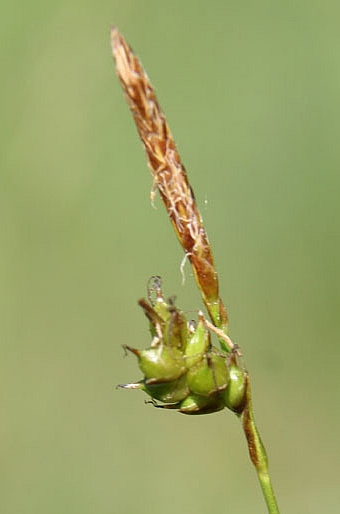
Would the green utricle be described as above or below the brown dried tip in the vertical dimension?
below

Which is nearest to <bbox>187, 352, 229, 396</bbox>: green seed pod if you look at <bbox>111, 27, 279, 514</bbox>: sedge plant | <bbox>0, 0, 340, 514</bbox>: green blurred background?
<bbox>111, 27, 279, 514</bbox>: sedge plant

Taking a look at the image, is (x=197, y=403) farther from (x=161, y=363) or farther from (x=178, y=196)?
(x=178, y=196)

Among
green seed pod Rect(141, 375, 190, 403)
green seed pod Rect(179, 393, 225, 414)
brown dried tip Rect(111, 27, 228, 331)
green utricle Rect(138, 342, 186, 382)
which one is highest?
brown dried tip Rect(111, 27, 228, 331)

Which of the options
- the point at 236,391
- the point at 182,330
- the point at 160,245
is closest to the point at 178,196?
the point at 182,330

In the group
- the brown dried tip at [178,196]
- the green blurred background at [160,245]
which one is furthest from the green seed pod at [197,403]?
the green blurred background at [160,245]

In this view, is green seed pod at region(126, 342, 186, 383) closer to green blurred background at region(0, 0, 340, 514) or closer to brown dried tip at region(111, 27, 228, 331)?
brown dried tip at region(111, 27, 228, 331)

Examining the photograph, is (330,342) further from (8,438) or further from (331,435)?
(8,438)
